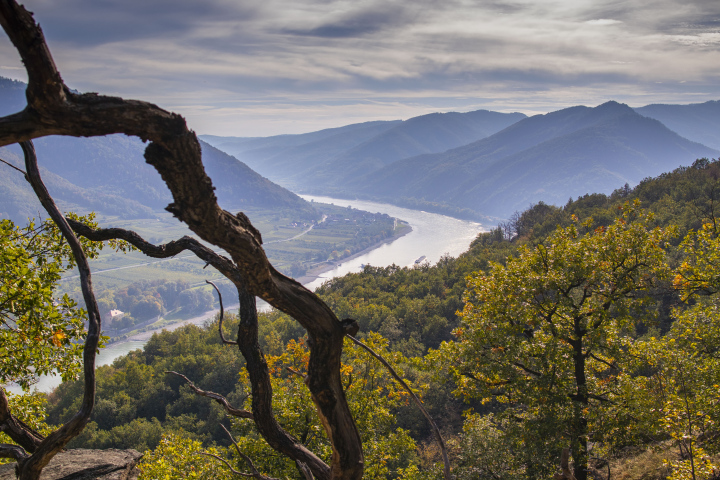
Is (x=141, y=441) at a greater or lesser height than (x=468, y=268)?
lesser

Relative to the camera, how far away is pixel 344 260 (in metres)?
147

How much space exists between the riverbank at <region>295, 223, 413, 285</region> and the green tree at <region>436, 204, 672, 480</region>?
104 m

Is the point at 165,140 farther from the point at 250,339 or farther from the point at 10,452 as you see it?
the point at 10,452

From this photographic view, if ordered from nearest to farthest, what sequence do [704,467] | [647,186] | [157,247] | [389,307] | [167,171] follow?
[167,171] < [157,247] < [704,467] < [389,307] < [647,186]

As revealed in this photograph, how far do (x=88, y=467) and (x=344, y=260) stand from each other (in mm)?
141035

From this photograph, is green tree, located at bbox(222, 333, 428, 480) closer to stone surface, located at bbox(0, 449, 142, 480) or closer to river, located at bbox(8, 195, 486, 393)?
stone surface, located at bbox(0, 449, 142, 480)

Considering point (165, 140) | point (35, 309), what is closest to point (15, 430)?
point (35, 309)

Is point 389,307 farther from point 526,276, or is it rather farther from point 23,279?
point 23,279

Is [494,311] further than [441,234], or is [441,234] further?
[441,234]

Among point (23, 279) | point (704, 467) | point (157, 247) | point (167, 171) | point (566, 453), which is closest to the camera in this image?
point (167, 171)

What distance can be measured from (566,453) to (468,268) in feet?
161

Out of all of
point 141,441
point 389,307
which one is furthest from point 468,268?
point 141,441

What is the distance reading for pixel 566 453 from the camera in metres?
8.09

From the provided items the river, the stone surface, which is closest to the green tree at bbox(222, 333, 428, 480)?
the stone surface
